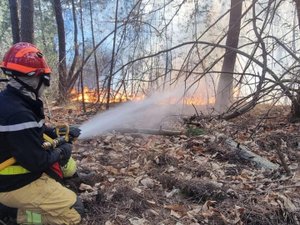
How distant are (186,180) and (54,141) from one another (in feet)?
5.31

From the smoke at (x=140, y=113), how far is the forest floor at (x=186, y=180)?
288mm

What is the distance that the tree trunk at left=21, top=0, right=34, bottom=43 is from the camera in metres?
10.1

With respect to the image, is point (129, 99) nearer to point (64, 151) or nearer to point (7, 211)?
point (64, 151)

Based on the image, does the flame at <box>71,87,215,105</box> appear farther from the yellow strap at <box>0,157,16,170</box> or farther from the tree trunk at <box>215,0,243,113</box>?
the yellow strap at <box>0,157,16,170</box>

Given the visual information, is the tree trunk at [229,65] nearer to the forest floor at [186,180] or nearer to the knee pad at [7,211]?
the forest floor at [186,180]

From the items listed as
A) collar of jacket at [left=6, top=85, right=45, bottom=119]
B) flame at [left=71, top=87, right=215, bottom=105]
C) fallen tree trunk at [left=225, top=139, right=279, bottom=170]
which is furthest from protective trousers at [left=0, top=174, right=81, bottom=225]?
flame at [left=71, top=87, right=215, bottom=105]

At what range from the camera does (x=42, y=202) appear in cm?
325

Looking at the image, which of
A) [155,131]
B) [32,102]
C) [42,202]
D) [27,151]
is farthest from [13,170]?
[155,131]

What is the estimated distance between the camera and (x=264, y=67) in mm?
6883

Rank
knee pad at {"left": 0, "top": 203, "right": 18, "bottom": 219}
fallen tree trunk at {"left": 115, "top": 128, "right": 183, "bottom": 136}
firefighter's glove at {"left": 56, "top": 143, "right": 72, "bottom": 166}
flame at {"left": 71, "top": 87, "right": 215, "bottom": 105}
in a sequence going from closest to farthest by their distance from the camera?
knee pad at {"left": 0, "top": 203, "right": 18, "bottom": 219}, firefighter's glove at {"left": 56, "top": 143, "right": 72, "bottom": 166}, fallen tree trunk at {"left": 115, "top": 128, "right": 183, "bottom": 136}, flame at {"left": 71, "top": 87, "right": 215, "bottom": 105}

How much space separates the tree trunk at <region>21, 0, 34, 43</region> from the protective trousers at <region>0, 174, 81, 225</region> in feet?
24.9

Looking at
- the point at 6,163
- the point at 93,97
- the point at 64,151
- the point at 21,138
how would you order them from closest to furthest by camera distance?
the point at 21,138 → the point at 6,163 → the point at 64,151 → the point at 93,97

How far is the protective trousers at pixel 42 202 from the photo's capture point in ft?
10.6

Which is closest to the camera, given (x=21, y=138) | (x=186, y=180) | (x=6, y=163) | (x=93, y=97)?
(x=21, y=138)
